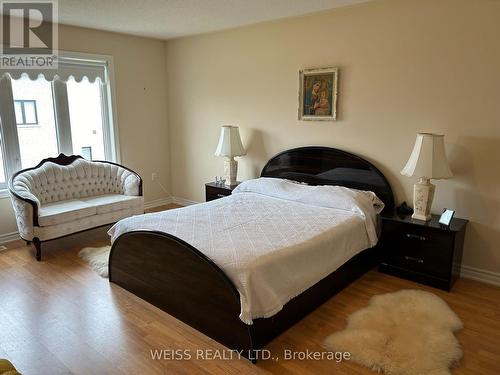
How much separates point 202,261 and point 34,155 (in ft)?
10.6

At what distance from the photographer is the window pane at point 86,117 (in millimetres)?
4664

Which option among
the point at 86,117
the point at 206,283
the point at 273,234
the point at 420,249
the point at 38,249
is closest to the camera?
the point at 206,283

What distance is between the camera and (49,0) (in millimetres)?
3338

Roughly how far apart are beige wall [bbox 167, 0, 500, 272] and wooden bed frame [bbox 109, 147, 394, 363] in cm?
47

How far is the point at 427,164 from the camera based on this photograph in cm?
301

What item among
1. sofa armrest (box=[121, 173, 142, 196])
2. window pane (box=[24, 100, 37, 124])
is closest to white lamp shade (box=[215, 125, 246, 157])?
sofa armrest (box=[121, 173, 142, 196])

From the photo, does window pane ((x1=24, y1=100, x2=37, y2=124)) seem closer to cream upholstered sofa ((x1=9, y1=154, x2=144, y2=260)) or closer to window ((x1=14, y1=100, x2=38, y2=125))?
window ((x1=14, y1=100, x2=38, y2=125))

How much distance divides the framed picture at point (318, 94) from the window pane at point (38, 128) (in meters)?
3.09

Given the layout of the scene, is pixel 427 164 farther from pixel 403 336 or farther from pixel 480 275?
pixel 403 336

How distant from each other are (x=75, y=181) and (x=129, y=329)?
2.55 m

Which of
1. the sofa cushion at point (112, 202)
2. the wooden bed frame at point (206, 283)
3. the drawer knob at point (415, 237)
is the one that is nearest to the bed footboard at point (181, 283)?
the wooden bed frame at point (206, 283)

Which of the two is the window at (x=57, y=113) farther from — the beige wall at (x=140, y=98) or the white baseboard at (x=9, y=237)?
the white baseboard at (x=9, y=237)

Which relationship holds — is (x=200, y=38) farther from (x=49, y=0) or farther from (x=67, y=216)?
(x=67, y=216)

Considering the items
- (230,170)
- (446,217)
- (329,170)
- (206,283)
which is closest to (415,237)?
(446,217)
